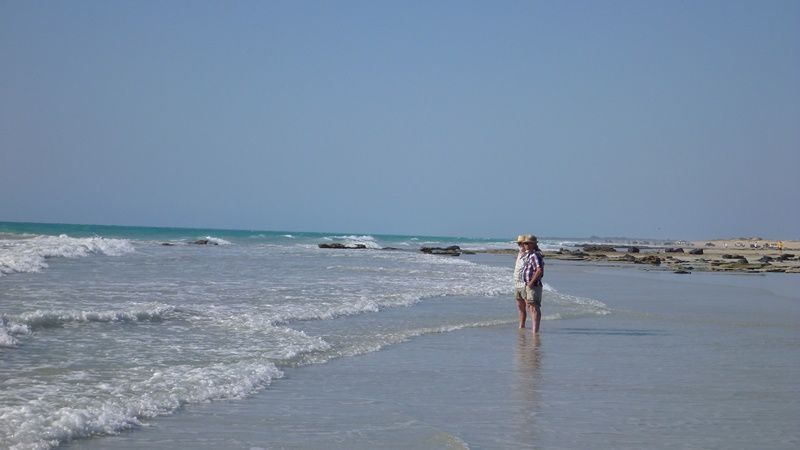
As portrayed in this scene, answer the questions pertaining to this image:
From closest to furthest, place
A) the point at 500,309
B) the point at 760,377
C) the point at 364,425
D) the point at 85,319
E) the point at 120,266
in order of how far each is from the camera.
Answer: the point at 364,425 → the point at 760,377 → the point at 85,319 → the point at 500,309 → the point at 120,266

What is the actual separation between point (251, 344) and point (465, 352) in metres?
2.90

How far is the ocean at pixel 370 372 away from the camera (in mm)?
6883

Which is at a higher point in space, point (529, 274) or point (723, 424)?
point (529, 274)

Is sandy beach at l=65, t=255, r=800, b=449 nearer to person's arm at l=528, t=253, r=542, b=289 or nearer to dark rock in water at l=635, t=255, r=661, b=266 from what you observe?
person's arm at l=528, t=253, r=542, b=289

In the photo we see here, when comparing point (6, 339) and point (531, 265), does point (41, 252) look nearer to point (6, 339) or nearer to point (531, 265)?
point (531, 265)

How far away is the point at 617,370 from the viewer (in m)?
10.3

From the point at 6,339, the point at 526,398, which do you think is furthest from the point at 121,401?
the point at 526,398

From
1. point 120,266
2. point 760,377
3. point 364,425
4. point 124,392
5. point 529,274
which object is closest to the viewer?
point 364,425

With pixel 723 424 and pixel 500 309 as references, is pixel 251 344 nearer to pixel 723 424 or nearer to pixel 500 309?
pixel 723 424

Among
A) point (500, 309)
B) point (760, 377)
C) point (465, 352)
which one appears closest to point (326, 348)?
point (465, 352)

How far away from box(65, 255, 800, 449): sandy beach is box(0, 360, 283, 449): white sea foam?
20cm

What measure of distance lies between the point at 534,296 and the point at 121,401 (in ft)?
27.8

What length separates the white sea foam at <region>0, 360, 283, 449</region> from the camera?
21.1 feet

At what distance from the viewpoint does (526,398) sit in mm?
8391
